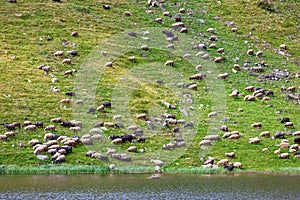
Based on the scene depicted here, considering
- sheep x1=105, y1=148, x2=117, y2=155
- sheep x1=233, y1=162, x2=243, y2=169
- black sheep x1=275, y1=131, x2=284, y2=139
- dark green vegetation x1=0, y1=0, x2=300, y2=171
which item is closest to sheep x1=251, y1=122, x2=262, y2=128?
dark green vegetation x1=0, y1=0, x2=300, y2=171

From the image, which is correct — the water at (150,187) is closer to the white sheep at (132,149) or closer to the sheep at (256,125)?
the white sheep at (132,149)

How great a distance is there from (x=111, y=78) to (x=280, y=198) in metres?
31.8

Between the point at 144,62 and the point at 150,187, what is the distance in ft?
101

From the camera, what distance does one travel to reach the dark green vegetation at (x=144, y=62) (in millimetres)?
51825

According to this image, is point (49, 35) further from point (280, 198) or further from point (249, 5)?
point (280, 198)

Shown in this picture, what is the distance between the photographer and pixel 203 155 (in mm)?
51344

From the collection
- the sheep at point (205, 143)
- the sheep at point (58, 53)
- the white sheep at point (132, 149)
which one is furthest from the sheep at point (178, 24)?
the white sheep at point (132, 149)

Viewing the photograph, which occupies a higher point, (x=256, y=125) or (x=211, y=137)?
(x=256, y=125)

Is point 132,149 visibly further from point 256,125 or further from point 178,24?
point 178,24

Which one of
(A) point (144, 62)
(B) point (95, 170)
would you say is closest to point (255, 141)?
(B) point (95, 170)

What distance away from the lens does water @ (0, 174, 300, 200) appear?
39812 mm

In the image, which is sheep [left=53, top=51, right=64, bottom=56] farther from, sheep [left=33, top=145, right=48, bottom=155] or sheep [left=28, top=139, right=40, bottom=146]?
sheep [left=33, top=145, right=48, bottom=155]

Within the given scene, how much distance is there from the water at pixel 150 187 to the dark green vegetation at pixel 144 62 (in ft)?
11.1

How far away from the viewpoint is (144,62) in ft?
233
